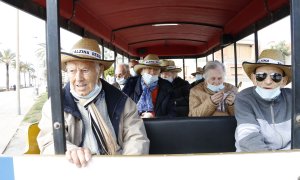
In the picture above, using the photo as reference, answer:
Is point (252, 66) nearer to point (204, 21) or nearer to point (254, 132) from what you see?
point (254, 132)

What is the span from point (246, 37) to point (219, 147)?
2.18m

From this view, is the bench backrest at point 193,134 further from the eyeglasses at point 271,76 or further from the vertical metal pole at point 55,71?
the vertical metal pole at point 55,71

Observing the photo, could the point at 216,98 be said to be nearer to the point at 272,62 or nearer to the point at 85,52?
the point at 272,62

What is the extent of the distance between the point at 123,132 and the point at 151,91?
6.81 ft

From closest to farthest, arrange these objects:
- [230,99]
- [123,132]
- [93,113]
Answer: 1. [93,113]
2. [123,132]
3. [230,99]

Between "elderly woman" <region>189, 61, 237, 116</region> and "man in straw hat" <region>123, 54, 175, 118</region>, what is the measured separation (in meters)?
0.68

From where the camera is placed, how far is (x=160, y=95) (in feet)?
14.5

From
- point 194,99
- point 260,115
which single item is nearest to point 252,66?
point 260,115

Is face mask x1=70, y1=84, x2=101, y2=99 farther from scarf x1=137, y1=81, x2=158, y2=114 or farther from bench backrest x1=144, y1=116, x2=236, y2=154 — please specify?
scarf x1=137, y1=81, x2=158, y2=114

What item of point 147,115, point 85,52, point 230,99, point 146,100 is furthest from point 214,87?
point 85,52

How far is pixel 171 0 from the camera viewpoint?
3.87 meters

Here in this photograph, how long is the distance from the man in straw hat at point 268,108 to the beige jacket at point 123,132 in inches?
27.1

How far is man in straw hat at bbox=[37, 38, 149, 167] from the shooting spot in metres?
2.12

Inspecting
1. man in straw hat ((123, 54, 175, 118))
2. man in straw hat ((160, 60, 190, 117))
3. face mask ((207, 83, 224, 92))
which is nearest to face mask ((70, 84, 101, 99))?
face mask ((207, 83, 224, 92))
